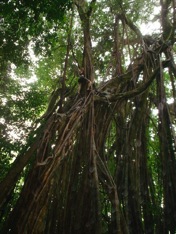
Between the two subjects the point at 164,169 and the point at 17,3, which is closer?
the point at 17,3

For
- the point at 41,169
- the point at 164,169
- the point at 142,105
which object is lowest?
the point at 41,169

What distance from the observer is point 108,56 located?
577 cm

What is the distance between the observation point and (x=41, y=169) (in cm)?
254

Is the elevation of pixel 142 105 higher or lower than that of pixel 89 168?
higher

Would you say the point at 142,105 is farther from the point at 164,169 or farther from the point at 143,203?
the point at 143,203

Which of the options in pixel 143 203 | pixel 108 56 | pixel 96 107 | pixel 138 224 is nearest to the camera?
pixel 138 224

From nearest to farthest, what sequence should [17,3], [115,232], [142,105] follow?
[115,232] < [17,3] < [142,105]

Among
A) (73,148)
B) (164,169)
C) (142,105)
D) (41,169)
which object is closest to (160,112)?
(142,105)

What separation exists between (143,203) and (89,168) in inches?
38.4

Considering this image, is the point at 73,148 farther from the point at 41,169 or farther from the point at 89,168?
the point at 41,169

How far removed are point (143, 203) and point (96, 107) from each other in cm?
134

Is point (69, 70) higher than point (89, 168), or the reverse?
point (69, 70)

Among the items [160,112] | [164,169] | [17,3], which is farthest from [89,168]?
[17,3]

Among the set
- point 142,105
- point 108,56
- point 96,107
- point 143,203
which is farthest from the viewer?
point 108,56
